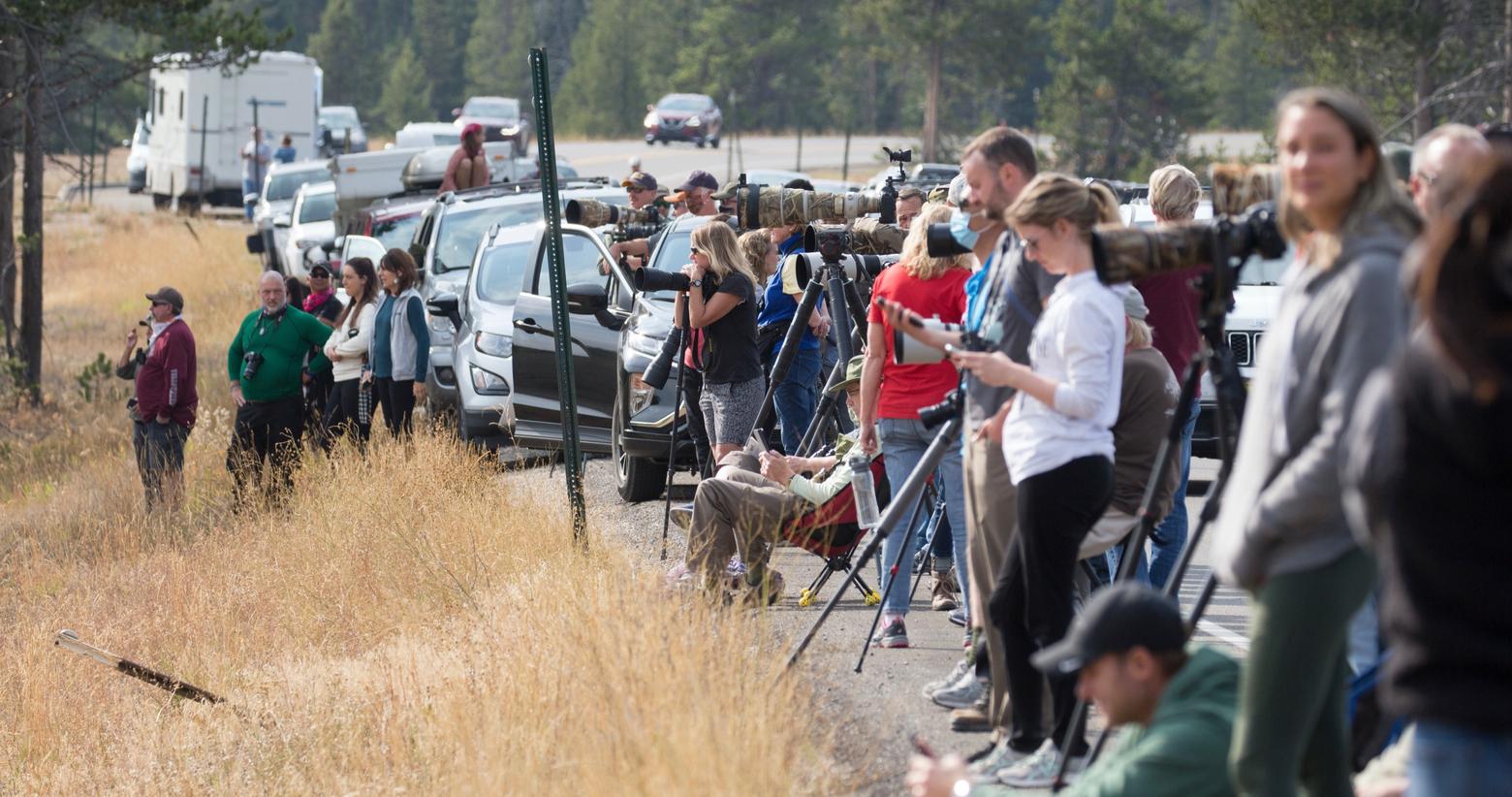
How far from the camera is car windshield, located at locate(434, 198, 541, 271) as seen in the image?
16.1 m

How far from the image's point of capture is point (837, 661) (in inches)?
264

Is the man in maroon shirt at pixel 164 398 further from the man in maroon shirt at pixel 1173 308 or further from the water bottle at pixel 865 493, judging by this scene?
the man in maroon shirt at pixel 1173 308

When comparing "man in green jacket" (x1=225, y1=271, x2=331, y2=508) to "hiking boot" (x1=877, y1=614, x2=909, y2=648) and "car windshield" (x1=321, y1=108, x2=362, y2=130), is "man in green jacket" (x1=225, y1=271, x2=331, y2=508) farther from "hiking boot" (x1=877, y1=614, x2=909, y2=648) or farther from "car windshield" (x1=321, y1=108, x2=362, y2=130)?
"car windshield" (x1=321, y1=108, x2=362, y2=130)

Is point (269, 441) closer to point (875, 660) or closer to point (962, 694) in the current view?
point (875, 660)

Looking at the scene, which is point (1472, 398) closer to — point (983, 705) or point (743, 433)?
point (983, 705)

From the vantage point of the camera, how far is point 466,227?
53.4 feet

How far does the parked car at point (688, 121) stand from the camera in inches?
2169

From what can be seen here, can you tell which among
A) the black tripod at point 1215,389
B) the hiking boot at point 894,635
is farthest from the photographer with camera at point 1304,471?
the hiking boot at point 894,635

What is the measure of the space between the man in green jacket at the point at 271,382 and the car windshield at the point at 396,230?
6456 millimetres

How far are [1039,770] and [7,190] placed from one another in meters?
18.1

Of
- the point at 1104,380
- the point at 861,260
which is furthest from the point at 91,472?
the point at 1104,380

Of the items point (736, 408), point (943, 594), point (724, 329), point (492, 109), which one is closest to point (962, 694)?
point (943, 594)

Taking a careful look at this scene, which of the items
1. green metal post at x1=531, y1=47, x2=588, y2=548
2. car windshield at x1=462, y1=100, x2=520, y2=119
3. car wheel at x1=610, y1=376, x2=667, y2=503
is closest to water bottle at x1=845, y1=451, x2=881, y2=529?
green metal post at x1=531, y1=47, x2=588, y2=548

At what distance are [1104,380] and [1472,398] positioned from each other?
7.09 feet
